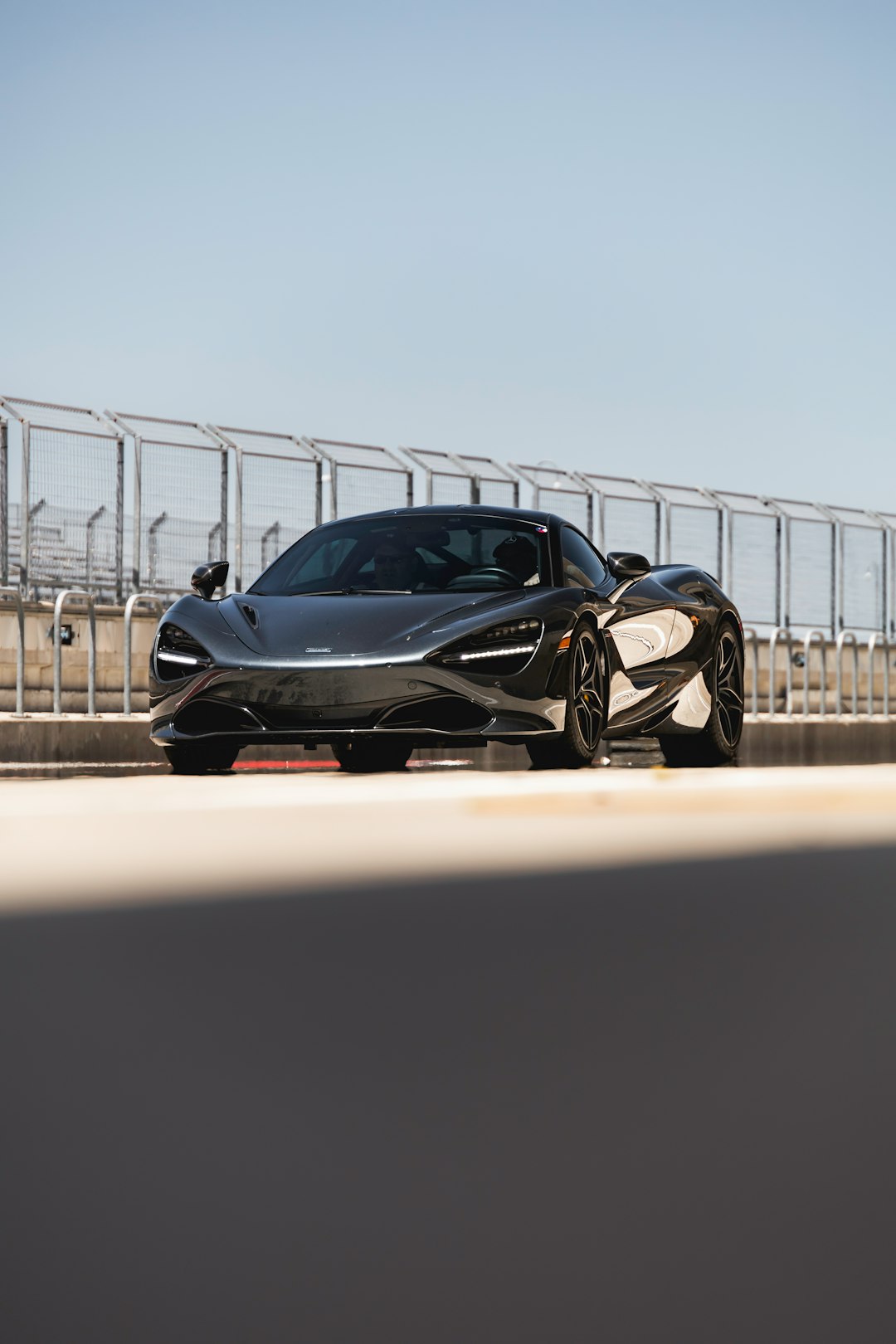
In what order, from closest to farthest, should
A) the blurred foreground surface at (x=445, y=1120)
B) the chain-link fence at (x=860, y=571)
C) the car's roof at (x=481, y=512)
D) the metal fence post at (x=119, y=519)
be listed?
the blurred foreground surface at (x=445, y=1120)
the car's roof at (x=481, y=512)
the metal fence post at (x=119, y=519)
the chain-link fence at (x=860, y=571)

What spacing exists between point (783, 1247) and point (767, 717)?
53.6ft

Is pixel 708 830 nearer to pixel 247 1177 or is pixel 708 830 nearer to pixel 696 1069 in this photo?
pixel 696 1069

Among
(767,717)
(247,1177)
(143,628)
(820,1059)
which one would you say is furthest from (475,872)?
(767,717)

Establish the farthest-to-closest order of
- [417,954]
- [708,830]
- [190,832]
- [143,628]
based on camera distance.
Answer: [143,628] < [708,830] < [190,832] < [417,954]

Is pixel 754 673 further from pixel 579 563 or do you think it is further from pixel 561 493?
pixel 579 563

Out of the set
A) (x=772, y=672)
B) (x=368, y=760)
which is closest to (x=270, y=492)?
(x=772, y=672)

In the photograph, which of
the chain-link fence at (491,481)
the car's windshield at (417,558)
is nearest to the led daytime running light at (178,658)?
the car's windshield at (417,558)

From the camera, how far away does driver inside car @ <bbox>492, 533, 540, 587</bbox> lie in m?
8.04

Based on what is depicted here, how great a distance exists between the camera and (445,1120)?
6.91 feet

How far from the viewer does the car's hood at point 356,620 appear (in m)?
7.17

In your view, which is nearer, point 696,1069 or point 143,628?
point 696,1069

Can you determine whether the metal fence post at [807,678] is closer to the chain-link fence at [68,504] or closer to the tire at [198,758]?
the chain-link fence at [68,504]

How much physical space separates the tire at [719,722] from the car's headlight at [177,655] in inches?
114

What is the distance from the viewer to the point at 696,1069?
2424 mm
